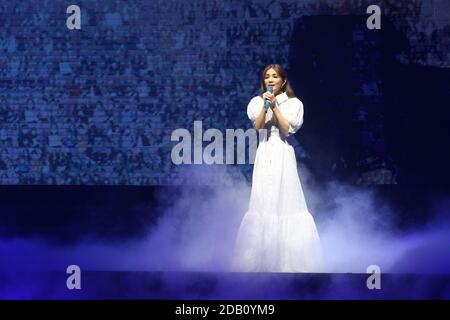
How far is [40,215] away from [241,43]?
69.0 inches

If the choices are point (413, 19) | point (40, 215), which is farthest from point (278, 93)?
point (40, 215)

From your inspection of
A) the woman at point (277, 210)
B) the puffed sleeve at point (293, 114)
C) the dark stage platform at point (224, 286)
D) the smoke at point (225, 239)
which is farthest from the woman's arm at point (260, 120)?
the dark stage platform at point (224, 286)

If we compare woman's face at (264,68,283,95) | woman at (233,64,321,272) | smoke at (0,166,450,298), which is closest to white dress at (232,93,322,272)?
woman at (233,64,321,272)

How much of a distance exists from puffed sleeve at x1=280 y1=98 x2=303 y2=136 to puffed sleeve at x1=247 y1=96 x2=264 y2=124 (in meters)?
0.15

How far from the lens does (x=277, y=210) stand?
595 centimetres

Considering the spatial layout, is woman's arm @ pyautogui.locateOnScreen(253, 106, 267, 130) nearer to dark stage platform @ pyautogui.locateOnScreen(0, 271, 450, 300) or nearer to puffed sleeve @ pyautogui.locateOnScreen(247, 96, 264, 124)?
puffed sleeve @ pyautogui.locateOnScreen(247, 96, 264, 124)

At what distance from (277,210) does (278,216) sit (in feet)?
0.12

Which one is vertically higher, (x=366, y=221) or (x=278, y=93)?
(x=278, y=93)

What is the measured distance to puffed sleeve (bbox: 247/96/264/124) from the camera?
6.09m

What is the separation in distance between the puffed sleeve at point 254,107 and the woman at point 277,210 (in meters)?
0.02

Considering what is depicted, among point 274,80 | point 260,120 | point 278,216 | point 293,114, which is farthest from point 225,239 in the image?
point 274,80

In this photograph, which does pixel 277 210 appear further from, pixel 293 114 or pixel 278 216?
pixel 293 114

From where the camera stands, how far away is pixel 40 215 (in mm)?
6445
